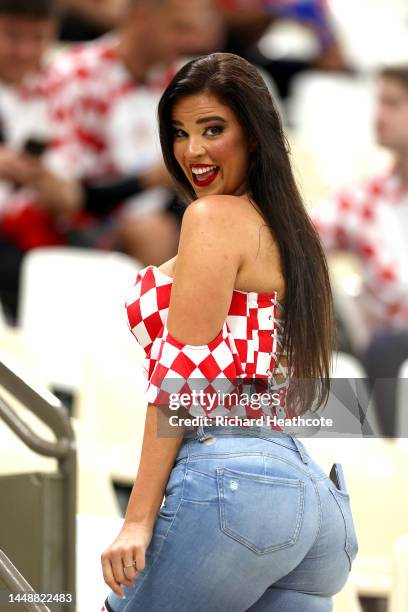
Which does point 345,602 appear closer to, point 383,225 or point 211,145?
point 211,145

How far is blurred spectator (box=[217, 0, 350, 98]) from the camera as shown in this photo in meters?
5.71

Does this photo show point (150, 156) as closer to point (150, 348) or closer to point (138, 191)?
point (138, 191)

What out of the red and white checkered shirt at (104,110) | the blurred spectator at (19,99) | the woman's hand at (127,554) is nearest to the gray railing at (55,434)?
the woman's hand at (127,554)

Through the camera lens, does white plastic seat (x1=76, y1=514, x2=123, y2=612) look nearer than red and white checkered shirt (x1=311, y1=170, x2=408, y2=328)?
Yes

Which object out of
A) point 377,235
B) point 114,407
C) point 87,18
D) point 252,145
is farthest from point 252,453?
point 87,18

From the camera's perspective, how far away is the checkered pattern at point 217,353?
1.41 metres

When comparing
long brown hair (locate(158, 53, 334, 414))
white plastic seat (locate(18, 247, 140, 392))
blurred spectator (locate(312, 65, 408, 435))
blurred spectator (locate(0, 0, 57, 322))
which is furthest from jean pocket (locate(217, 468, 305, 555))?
blurred spectator (locate(0, 0, 57, 322))

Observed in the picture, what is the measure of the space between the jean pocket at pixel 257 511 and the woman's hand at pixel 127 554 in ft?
0.31

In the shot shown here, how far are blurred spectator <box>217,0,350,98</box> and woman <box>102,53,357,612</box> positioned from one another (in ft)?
13.5

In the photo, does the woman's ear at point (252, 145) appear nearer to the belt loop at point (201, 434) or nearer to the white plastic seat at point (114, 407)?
the belt loop at point (201, 434)

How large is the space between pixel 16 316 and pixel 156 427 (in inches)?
113

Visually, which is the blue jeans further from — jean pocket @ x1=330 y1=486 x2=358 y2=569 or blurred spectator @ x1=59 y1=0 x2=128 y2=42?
blurred spectator @ x1=59 y1=0 x2=128 y2=42

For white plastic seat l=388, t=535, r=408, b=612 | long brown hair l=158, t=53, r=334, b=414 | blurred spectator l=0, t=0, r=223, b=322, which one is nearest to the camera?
long brown hair l=158, t=53, r=334, b=414

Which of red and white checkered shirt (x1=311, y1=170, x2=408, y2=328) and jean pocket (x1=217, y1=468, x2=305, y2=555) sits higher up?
red and white checkered shirt (x1=311, y1=170, x2=408, y2=328)
